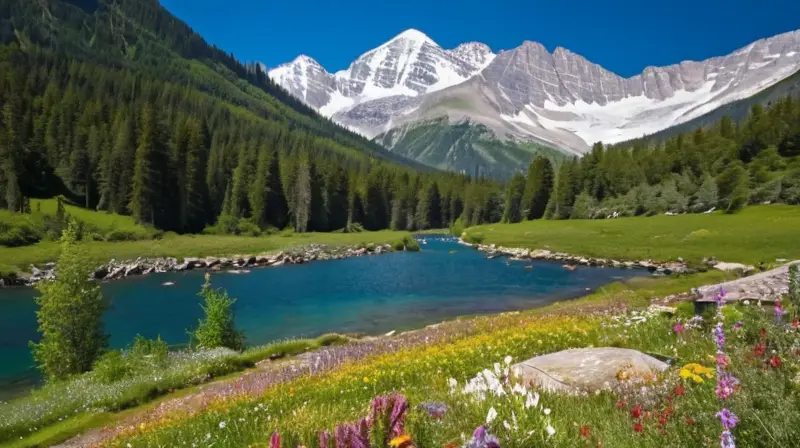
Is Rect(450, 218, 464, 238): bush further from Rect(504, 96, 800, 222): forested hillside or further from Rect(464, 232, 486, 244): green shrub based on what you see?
Rect(464, 232, 486, 244): green shrub

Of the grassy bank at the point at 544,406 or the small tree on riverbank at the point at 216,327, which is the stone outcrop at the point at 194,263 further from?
the grassy bank at the point at 544,406

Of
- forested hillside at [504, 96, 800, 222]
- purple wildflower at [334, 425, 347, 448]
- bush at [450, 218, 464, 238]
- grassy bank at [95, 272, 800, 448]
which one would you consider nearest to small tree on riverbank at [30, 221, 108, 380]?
→ grassy bank at [95, 272, 800, 448]

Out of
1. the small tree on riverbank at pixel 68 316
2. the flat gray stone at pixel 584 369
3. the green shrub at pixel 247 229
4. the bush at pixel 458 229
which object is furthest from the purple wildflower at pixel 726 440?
the bush at pixel 458 229

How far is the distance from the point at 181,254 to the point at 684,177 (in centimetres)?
10554

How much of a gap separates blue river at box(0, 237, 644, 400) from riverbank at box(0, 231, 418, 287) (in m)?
4.03

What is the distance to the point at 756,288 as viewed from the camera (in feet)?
54.1

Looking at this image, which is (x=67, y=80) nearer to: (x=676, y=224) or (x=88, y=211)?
(x=88, y=211)

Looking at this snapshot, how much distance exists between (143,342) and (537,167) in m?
130

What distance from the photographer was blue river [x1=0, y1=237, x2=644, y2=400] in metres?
31.1

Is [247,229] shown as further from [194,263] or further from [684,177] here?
[684,177]

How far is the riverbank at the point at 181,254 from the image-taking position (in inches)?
2023

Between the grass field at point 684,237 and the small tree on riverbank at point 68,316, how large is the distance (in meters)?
51.5

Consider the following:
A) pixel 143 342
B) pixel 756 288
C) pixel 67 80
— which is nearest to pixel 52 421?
pixel 143 342

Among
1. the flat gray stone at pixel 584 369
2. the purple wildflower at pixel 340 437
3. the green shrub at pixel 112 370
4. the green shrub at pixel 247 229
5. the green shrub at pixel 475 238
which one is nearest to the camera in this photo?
the purple wildflower at pixel 340 437
